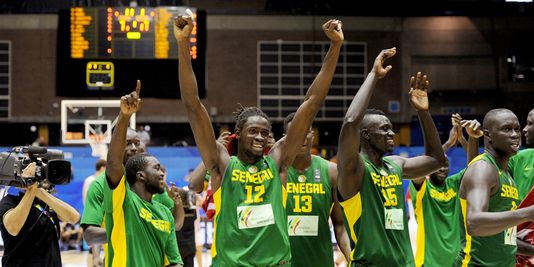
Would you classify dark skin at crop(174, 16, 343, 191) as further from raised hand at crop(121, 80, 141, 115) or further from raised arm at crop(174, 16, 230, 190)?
raised hand at crop(121, 80, 141, 115)

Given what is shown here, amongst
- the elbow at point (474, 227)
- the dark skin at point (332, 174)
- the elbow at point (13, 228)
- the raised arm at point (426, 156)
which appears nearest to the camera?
the elbow at point (474, 227)

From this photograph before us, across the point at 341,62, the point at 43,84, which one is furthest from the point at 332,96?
the point at 43,84

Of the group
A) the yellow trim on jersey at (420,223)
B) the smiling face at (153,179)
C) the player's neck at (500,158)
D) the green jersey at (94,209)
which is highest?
the player's neck at (500,158)

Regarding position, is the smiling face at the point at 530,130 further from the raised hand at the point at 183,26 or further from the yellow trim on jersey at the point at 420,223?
the raised hand at the point at 183,26

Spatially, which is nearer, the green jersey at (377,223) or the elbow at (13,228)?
the green jersey at (377,223)

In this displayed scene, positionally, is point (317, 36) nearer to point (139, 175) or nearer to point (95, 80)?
point (95, 80)

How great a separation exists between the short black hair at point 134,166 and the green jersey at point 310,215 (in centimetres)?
115

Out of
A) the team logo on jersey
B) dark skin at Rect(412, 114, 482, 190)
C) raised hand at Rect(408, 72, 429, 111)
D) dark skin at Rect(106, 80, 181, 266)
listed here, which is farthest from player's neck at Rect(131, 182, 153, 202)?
dark skin at Rect(412, 114, 482, 190)

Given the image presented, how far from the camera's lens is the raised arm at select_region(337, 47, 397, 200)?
4.52 m

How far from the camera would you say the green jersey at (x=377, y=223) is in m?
4.60

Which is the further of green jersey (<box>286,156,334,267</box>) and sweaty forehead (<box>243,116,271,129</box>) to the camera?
green jersey (<box>286,156,334,267</box>)

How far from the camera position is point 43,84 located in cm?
2236

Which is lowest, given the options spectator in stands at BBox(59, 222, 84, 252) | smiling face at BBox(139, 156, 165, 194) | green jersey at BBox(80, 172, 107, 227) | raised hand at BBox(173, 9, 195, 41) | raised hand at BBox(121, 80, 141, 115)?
spectator in stands at BBox(59, 222, 84, 252)

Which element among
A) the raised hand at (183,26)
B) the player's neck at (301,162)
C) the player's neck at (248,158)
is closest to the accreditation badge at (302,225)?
the player's neck at (301,162)
